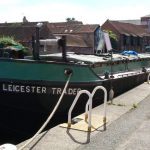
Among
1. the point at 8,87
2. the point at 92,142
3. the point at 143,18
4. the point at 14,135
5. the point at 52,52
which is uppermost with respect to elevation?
the point at 143,18

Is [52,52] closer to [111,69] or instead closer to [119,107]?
[111,69]

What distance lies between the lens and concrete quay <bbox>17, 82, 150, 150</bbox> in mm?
6230

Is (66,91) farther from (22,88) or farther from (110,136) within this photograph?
(110,136)

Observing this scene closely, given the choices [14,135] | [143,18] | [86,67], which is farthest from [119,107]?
[143,18]

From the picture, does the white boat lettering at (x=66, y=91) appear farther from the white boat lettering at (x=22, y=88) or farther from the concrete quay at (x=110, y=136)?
the concrete quay at (x=110, y=136)

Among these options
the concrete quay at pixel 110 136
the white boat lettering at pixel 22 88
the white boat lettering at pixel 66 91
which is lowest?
the concrete quay at pixel 110 136

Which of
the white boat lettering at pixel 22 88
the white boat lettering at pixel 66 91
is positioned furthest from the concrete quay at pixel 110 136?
the white boat lettering at pixel 22 88

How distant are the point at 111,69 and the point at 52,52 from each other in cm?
213

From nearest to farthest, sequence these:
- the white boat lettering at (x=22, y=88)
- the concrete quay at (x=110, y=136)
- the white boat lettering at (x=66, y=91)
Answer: the concrete quay at (x=110, y=136), the white boat lettering at (x=22, y=88), the white boat lettering at (x=66, y=91)

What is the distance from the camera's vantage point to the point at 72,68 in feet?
31.9

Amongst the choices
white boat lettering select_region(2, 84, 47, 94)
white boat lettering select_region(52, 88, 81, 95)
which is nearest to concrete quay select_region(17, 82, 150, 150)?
white boat lettering select_region(52, 88, 81, 95)

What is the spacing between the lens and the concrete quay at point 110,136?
6230mm

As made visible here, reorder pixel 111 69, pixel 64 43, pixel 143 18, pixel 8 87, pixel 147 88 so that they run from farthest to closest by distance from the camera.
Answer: pixel 143 18
pixel 147 88
pixel 111 69
pixel 64 43
pixel 8 87

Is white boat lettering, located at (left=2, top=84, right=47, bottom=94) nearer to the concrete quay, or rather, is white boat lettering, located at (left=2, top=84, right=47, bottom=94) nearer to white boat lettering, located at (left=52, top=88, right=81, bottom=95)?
white boat lettering, located at (left=52, top=88, right=81, bottom=95)
